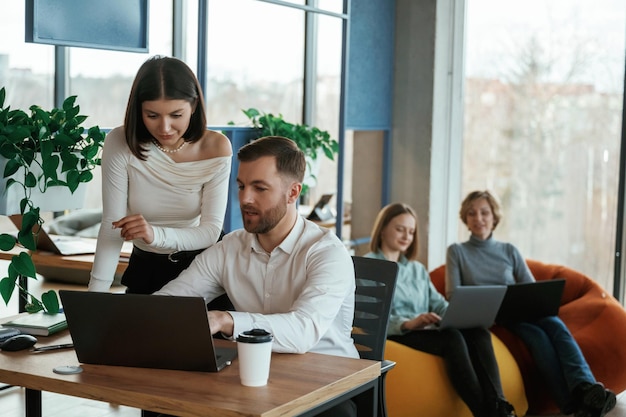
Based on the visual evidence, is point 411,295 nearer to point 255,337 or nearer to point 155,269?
point 155,269

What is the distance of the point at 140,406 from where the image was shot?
2002 millimetres

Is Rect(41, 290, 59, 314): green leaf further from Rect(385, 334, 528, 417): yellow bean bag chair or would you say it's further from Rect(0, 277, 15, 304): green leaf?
Rect(385, 334, 528, 417): yellow bean bag chair

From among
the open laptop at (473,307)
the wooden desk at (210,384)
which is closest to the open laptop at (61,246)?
the open laptop at (473,307)

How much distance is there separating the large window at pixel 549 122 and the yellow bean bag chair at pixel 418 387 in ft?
7.41

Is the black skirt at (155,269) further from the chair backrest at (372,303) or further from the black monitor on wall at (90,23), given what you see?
the black monitor on wall at (90,23)

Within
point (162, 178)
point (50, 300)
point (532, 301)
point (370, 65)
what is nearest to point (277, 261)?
point (162, 178)

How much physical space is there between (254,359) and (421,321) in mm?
2389

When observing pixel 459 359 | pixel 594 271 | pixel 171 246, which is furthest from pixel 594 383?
pixel 171 246

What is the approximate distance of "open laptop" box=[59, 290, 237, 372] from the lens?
2.12m

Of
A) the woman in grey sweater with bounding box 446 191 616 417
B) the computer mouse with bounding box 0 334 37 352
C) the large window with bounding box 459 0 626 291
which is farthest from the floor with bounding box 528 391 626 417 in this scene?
the computer mouse with bounding box 0 334 37 352

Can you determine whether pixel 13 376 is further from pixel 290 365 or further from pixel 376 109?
pixel 376 109

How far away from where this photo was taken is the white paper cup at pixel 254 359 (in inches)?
79.9

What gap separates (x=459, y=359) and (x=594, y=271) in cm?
228

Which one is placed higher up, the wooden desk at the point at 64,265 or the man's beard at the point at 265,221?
the man's beard at the point at 265,221
